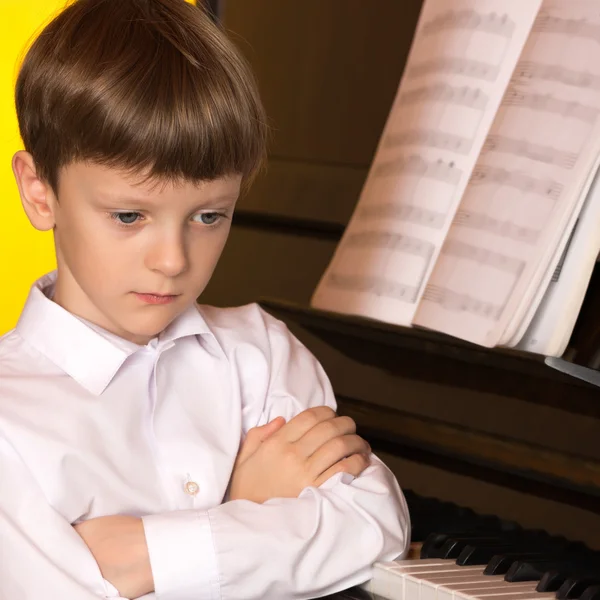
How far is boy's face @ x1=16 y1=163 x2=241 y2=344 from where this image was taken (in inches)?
50.7

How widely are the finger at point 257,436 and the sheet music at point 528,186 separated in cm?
31

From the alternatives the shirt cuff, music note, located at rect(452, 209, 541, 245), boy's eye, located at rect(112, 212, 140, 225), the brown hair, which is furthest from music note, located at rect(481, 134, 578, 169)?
the shirt cuff

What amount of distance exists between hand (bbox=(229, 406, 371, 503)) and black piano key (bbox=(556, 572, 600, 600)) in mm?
300

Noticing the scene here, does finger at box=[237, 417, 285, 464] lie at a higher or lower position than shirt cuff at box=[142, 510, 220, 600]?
higher

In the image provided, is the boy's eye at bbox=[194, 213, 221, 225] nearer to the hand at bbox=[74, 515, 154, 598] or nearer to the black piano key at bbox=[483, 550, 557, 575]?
the hand at bbox=[74, 515, 154, 598]

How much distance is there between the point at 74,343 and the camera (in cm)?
138

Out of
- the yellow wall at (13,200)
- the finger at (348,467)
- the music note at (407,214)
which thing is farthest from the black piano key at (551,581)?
the yellow wall at (13,200)

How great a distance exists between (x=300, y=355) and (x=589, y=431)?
16.9 inches

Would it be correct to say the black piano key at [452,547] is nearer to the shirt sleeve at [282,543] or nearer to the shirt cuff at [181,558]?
the shirt sleeve at [282,543]

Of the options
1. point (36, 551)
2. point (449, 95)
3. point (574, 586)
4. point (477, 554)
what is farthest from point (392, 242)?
point (36, 551)

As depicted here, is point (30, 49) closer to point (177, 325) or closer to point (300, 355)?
point (177, 325)

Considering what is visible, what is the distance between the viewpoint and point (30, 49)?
1.41m

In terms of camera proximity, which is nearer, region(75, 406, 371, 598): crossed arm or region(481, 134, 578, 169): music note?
region(75, 406, 371, 598): crossed arm

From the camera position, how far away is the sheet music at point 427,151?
1708 mm
